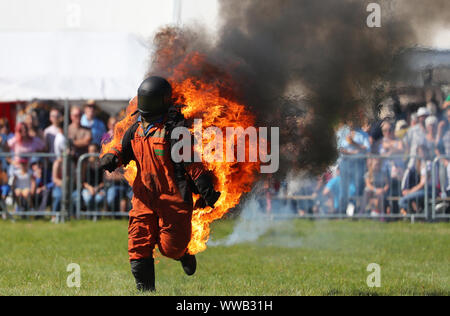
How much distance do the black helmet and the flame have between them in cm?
31

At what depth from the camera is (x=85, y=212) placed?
46.3 ft

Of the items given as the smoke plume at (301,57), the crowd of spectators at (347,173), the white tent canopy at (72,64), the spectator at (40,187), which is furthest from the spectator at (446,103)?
→ the spectator at (40,187)

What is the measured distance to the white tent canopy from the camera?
14523 mm

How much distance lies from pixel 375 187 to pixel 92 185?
5894 millimetres

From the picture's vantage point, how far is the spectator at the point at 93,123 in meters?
14.8

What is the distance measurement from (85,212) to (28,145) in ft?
7.19

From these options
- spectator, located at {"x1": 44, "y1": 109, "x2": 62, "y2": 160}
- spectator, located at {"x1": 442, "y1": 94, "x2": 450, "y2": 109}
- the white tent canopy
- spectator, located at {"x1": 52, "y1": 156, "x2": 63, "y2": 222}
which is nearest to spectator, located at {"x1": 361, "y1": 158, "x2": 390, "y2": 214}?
spectator, located at {"x1": 442, "y1": 94, "x2": 450, "y2": 109}

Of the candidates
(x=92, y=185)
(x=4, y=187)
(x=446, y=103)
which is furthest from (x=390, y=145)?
(x=4, y=187)

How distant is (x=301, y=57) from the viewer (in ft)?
24.0

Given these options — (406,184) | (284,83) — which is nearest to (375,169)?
(406,184)

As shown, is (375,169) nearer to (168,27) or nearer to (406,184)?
(406,184)

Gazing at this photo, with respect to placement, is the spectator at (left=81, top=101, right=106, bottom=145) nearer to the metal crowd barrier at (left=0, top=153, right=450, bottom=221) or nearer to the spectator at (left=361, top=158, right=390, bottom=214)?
the metal crowd barrier at (left=0, top=153, right=450, bottom=221)

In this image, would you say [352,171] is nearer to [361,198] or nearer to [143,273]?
[361,198]

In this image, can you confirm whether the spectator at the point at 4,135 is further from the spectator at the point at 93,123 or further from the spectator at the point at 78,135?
the spectator at the point at 93,123
